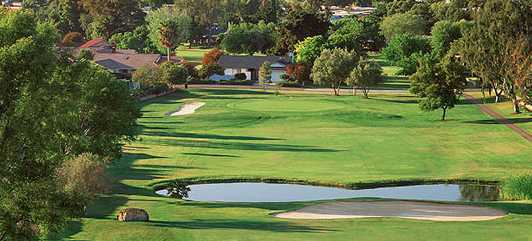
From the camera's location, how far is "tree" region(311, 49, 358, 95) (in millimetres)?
123688

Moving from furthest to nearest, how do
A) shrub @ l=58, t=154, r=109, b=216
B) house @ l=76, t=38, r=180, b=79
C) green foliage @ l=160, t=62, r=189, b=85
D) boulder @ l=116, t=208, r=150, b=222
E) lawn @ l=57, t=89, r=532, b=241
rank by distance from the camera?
1. house @ l=76, t=38, r=180, b=79
2. green foliage @ l=160, t=62, r=189, b=85
3. shrub @ l=58, t=154, r=109, b=216
4. boulder @ l=116, t=208, r=150, b=222
5. lawn @ l=57, t=89, r=532, b=241

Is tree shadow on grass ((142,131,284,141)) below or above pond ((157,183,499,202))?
below

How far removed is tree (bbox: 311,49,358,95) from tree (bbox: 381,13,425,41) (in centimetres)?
5914

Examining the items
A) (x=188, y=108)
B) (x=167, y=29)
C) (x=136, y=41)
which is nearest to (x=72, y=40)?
(x=136, y=41)

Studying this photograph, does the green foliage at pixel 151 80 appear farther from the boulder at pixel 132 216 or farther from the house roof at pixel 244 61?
the boulder at pixel 132 216

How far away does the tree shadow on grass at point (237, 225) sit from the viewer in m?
41.1

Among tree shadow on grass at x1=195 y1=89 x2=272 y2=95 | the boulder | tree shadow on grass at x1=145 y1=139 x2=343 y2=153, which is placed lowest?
tree shadow on grass at x1=195 y1=89 x2=272 y2=95

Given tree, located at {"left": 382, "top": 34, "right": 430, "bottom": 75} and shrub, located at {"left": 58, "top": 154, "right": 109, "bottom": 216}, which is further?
tree, located at {"left": 382, "top": 34, "right": 430, "bottom": 75}

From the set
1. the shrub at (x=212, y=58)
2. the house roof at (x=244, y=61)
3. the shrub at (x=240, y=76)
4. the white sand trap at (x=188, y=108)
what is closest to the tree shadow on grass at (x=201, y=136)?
the white sand trap at (x=188, y=108)

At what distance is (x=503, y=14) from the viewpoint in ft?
327

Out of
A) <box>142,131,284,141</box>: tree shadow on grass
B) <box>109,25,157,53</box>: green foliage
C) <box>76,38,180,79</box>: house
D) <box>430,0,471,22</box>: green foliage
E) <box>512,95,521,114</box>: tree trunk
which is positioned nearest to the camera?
<box>142,131,284,141</box>: tree shadow on grass

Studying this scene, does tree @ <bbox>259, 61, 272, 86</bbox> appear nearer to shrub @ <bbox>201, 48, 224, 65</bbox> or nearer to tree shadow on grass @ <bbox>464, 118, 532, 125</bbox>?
shrub @ <bbox>201, 48, 224, 65</bbox>

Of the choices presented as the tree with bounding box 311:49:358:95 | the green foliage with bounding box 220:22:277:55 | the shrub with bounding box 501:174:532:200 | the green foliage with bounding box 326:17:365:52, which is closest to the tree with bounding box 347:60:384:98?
the tree with bounding box 311:49:358:95

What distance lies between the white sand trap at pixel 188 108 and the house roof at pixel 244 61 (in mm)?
37540
